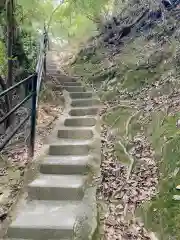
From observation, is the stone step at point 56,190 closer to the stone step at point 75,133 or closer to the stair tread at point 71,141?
the stair tread at point 71,141

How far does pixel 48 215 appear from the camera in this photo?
3799 millimetres

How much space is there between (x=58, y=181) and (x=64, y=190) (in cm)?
29

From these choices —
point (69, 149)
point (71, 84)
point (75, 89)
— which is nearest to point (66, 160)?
point (69, 149)

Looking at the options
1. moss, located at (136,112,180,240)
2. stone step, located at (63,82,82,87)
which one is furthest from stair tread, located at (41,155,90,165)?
stone step, located at (63,82,82,87)

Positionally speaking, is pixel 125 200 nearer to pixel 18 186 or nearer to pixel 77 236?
pixel 77 236

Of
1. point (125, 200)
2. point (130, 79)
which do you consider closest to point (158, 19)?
point (130, 79)

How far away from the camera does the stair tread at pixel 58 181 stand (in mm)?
4277

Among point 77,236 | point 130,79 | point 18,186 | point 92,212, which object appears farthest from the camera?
point 130,79

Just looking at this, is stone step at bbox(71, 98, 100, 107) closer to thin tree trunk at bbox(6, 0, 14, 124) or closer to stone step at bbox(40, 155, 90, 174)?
thin tree trunk at bbox(6, 0, 14, 124)

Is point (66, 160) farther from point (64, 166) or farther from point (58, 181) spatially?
point (58, 181)

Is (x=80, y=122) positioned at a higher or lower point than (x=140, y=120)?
lower

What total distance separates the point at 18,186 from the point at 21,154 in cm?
86

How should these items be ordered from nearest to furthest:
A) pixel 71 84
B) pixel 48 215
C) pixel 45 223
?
1. pixel 45 223
2. pixel 48 215
3. pixel 71 84

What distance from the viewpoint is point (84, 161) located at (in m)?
4.90
